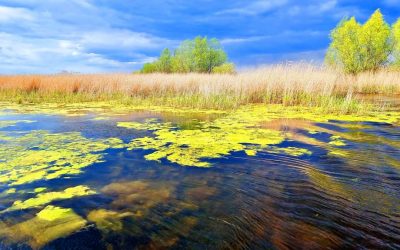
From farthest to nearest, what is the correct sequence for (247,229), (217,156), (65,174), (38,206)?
1. (217,156)
2. (65,174)
3. (38,206)
4. (247,229)

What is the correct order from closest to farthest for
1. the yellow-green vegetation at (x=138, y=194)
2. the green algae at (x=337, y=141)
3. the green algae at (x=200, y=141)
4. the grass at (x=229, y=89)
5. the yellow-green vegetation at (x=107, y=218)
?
the yellow-green vegetation at (x=107, y=218) < the yellow-green vegetation at (x=138, y=194) < the green algae at (x=200, y=141) < the green algae at (x=337, y=141) < the grass at (x=229, y=89)

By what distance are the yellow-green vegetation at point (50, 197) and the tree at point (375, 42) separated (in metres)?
23.6

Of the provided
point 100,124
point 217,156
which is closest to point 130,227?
point 217,156

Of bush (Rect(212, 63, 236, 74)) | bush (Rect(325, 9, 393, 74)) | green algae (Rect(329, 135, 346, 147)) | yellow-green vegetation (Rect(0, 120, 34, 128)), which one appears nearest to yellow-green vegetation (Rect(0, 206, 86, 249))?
green algae (Rect(329, 135, 346, 147))

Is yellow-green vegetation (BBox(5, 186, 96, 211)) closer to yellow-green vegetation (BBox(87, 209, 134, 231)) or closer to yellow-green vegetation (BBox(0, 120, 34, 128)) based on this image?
yellow-green vegetation (BBox(87, 209, 134, 231))

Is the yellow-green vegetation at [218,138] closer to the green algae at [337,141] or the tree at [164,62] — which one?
the green algae at [337,141]

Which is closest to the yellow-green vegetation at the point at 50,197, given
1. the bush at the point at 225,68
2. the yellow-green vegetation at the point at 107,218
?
the yellow-green vegetation at the point at 107,218

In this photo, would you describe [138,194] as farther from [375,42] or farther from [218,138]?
[375,42]

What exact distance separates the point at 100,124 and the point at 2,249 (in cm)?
423

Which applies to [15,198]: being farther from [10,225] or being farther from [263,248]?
[263,248]

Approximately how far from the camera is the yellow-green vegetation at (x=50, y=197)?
7.54 ft

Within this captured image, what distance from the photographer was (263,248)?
1692 mm

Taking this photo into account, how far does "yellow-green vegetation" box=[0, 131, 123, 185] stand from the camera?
2985 millimetres

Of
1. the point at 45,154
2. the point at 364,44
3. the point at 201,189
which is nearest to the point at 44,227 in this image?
the point at 201,189
